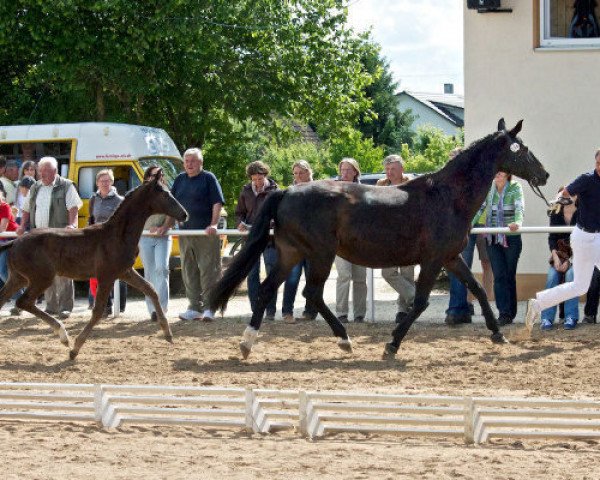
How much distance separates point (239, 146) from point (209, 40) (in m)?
4.32

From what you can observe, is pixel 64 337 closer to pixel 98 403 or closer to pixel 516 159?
pixel 98 403

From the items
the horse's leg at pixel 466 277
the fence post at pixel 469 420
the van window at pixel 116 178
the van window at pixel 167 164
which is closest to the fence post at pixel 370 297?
the horse's leg at pixel 466 277

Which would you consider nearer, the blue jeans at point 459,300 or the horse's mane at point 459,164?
the horse's mane at point 459,164

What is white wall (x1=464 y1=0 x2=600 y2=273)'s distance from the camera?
16297 millimetres

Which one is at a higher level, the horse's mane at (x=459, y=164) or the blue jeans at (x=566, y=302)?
the horse's mane at (x=459, y=164)

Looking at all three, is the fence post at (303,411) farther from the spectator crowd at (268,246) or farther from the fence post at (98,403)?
the spectator crowd at (268,246)

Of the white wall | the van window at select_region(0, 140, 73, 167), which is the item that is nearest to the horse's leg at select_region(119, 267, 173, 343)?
the white wall

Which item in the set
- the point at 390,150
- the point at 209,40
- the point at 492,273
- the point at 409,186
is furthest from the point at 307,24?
the point at 390,150

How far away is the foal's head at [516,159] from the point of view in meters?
11.4

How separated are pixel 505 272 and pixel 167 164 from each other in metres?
8.58

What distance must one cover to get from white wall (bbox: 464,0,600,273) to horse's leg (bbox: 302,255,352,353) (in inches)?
226

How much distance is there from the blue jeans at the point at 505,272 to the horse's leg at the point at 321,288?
109 inches

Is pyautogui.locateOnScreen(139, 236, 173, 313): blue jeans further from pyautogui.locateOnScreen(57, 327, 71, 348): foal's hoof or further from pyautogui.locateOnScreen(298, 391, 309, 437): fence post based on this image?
pyautogui.locateOnScreen(298, 391, 309, 437): fence post

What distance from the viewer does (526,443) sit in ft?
23.7
